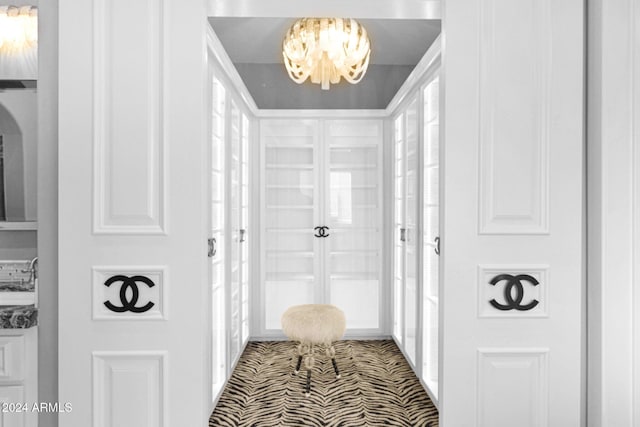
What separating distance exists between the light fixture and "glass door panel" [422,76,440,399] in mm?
2219

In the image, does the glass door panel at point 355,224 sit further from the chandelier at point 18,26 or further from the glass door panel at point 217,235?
the chandelier at point 18,26

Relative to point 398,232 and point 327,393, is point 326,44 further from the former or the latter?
point 327,393

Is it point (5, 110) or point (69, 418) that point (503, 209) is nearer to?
point (69, 418)

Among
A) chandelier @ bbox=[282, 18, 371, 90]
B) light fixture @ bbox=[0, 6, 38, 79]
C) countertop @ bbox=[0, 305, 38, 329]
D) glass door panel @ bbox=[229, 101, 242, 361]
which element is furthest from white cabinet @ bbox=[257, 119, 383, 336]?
countertop @ bbox=[0, 305, 38, 329]

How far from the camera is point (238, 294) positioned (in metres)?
3.90

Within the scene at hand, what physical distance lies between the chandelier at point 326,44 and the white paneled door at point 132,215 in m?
1.56

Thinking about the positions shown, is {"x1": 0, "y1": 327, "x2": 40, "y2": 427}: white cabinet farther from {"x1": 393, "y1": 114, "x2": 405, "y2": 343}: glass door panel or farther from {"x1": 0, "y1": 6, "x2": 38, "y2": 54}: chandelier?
{"x1": 393, "y1": 114, "x2": 405, "y2": 343}: glass door panel

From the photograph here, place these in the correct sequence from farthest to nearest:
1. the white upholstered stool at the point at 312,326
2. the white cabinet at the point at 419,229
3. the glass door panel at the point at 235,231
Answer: the glass door panel at the point at 235,231
the white upholstered stool at the point at 312,326
the white cabinet at the point at 419,229

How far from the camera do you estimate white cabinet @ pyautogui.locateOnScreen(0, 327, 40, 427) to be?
1.97 m

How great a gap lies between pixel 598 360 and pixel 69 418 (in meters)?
2.14

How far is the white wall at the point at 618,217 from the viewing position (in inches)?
77.0

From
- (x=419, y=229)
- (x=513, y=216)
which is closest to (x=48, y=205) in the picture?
(x=513, y=216)

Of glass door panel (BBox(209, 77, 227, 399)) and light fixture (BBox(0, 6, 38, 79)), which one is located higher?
light fixture (BBox(0, 6, 38, 79))

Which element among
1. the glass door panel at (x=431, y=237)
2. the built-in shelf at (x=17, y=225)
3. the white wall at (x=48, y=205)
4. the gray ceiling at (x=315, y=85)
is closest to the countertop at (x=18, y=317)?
the white wall at (x=48, y=205)
